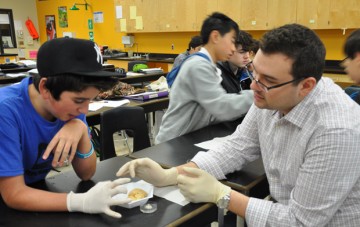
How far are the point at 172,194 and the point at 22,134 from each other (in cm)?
58

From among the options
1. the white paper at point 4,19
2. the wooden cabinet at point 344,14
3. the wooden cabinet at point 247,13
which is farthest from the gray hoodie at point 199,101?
the white paper at point 4,19

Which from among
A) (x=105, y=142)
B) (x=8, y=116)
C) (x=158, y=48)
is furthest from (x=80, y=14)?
(x=8, y=116)

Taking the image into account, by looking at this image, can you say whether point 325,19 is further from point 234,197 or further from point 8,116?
point 8,116

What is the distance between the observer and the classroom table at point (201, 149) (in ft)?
4.51

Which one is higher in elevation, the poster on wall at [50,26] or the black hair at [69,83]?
the poster on wall at [50,26]

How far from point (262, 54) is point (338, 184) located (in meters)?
0.48

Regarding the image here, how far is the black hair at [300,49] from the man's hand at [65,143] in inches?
30.5

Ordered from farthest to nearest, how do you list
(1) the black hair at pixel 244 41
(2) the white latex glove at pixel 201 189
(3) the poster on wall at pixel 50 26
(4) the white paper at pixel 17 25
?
(3) the poster on wall at pixel 50 26 → (4) the white paper at pixel 17 25 → (1) the black hair at pixel 244 41 → (2) the white latex glove at pixel 201 189

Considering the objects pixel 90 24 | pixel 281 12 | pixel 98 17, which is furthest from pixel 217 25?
pixel 90 24

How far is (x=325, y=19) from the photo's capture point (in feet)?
15.6

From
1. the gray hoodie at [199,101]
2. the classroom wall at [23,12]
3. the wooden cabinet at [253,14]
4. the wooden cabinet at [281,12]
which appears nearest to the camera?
the gray hoodie at [199,101]

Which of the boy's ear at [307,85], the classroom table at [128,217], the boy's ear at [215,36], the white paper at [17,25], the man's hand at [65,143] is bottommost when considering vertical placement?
the classroom table at [128,217]

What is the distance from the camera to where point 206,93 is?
6.75ft

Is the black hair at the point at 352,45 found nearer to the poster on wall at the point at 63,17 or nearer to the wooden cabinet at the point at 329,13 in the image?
the wooden cabinet at the point at 329,13
